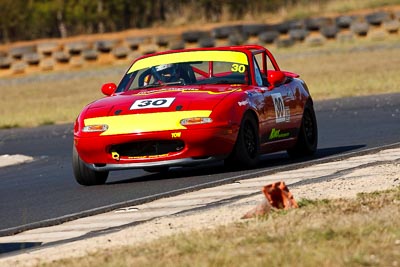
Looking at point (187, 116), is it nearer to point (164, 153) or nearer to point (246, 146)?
point (164, 153)

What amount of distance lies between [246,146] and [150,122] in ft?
3.46

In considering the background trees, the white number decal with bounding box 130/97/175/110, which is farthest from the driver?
the background trees

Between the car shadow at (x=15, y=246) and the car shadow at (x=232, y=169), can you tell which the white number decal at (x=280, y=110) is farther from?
the car shadow at (x=15, y=246)

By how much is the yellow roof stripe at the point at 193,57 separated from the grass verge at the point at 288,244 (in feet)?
16.7

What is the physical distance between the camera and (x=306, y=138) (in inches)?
556

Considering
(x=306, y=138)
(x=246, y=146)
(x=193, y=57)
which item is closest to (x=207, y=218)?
(x=246, y=146)

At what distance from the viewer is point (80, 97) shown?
32.5 m

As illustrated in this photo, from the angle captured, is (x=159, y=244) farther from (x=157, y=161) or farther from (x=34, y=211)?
(x=157, y=161)

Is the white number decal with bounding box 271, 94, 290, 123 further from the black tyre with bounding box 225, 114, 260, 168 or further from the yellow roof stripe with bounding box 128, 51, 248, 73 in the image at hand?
the black tyre with bounding box 225, 114, 260, 168

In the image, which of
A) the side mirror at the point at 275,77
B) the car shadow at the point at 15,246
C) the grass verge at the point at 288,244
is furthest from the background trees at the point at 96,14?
the grass verge at the point at 288,244

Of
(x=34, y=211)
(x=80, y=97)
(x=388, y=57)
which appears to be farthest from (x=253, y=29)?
(x=34, y=211)

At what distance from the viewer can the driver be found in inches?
525

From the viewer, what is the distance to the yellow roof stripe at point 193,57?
13492mm

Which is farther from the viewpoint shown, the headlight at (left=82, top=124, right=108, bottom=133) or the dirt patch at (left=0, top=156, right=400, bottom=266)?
the headlight at (left=82, top=124, right=108, bottom=133)
